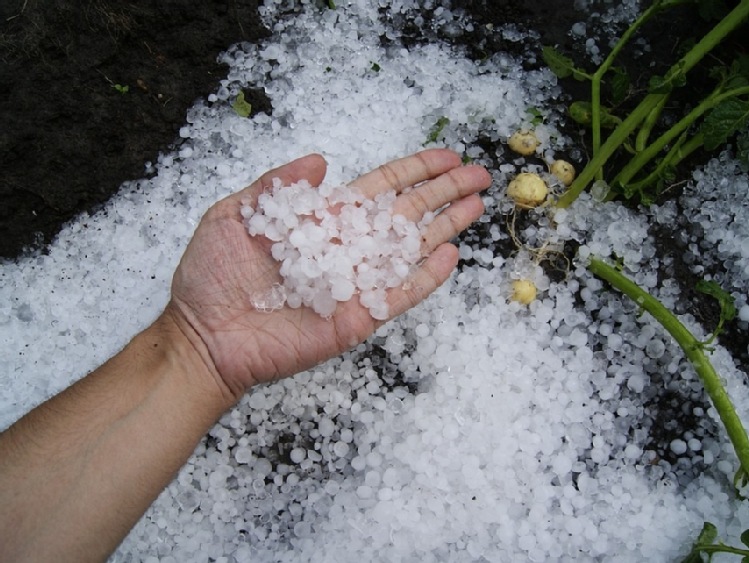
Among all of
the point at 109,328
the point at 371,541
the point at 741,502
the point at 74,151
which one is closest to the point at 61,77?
the point at 74,151

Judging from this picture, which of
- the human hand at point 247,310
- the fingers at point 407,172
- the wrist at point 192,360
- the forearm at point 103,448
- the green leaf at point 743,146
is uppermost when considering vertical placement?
the green leaf at point 743,146

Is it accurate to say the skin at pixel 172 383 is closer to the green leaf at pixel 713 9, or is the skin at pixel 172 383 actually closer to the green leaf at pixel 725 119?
the green leaf at pixel 725 119

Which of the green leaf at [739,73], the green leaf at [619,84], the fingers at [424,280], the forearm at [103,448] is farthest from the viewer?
the green leaf at [619,84]

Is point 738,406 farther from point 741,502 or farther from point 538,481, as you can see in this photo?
point 538,481

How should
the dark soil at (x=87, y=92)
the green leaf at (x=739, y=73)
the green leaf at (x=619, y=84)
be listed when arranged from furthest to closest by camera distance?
the dark soil at (x=87, y=92) < the green leaf at (x=619, y=84) < the green leaf at (x=739, y=73)

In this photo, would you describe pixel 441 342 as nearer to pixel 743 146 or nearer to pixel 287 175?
pixel 287 175

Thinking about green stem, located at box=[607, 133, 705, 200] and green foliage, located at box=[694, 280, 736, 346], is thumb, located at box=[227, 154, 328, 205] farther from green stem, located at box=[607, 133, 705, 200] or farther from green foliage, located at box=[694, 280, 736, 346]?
green foliage, located at box=[694, 280, 736, 346]

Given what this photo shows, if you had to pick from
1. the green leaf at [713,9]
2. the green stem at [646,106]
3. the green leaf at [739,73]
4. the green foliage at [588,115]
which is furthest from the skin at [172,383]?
the green leaf at [713,9]
